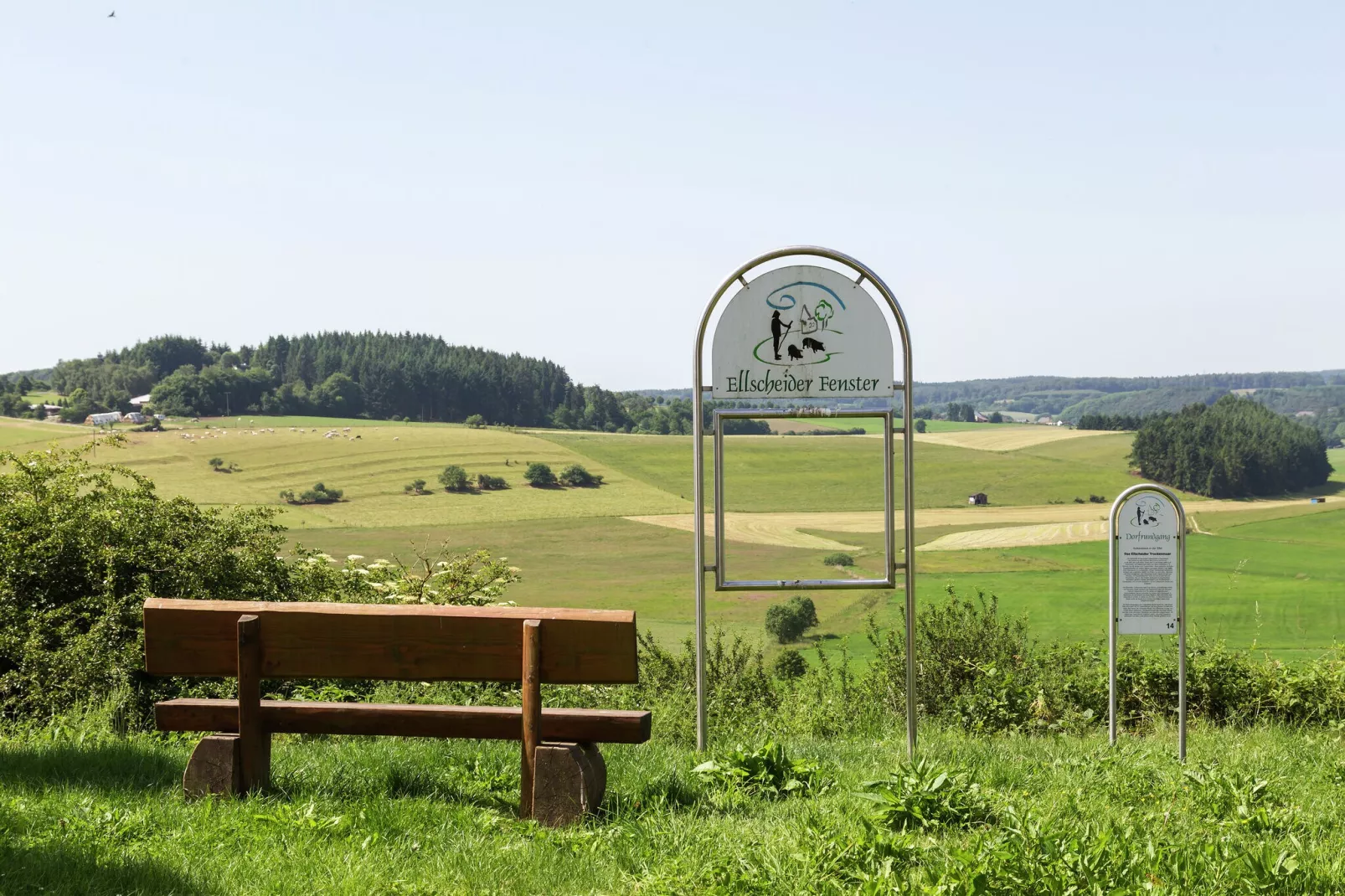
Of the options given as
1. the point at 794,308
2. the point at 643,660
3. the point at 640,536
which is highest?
the point at 794,308

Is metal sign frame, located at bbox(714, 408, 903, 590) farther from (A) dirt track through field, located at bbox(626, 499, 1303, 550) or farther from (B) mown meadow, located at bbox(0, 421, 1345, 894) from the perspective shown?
(A) dirt track through field, located at bbox(626, 499, 1303, 550)

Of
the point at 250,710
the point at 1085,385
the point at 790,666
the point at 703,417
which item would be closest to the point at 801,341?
the point at 703,417

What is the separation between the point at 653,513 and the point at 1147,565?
3212 inches

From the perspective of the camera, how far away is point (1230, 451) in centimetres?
9231

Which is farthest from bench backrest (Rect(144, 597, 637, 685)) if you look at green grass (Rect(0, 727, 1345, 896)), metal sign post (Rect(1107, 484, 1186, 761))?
metal sign post (Rect(1107, 484, 1186, 761))

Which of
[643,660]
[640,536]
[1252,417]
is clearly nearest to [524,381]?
[640,536]

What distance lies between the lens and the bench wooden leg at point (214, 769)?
4.55m

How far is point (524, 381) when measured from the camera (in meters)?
126

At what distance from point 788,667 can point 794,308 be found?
498 centimetres

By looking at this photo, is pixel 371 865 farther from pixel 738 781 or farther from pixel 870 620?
pixel 870 620

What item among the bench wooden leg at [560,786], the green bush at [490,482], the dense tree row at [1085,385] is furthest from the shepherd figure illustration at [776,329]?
the dense tree row at [1085,385]

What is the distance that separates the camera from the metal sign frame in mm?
6133

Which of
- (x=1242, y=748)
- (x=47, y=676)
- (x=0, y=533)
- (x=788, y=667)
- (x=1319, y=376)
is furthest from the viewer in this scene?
(x=1319, y=376)

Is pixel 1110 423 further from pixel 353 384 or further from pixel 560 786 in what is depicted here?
pixel 560 786
